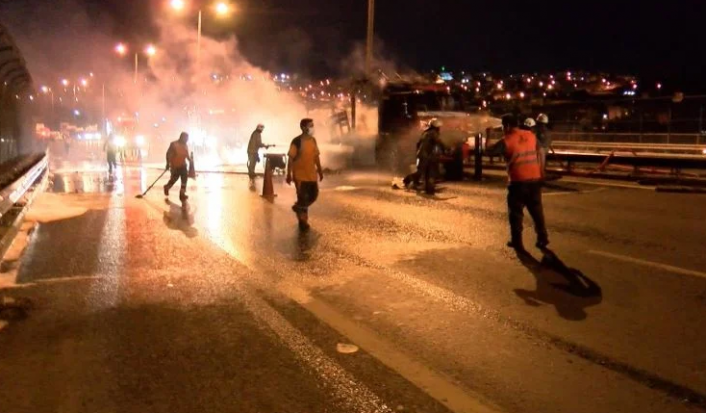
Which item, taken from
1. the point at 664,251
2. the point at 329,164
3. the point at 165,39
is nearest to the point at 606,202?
the point at 664,251

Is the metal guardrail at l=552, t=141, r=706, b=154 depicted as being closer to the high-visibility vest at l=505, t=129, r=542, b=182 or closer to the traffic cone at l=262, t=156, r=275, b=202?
the traffic cone at l=262, t=156, r=275, b=202

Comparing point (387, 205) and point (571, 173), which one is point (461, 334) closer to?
point (387, 205)

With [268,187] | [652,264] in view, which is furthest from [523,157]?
[268,187]

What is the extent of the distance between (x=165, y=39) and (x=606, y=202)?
31975mm

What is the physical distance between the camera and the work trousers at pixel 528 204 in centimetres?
831

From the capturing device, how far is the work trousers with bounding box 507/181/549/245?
27.3 ft

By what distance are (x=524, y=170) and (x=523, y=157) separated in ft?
0.48

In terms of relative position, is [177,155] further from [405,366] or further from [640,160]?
[405,366]

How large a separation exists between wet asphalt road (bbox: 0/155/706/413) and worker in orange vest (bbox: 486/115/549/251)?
0.62 meters

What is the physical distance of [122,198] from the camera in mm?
16219

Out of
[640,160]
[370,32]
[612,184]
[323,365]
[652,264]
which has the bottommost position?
[323,365]

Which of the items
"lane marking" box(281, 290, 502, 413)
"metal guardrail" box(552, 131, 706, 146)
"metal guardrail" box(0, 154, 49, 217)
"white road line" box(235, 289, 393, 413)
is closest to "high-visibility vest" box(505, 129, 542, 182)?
"lane marking" box(281, 290, 502, 413)

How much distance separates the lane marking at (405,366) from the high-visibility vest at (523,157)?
3036 millimetres

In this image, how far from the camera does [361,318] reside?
6.10m
